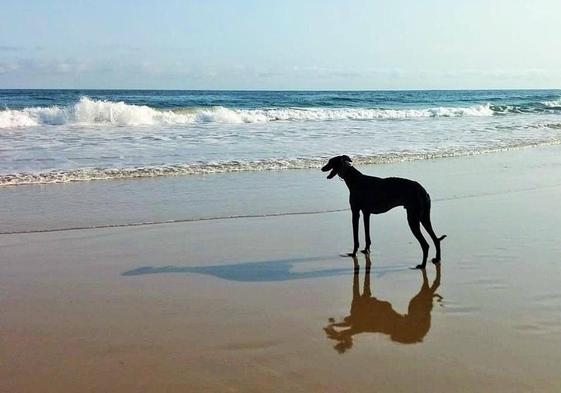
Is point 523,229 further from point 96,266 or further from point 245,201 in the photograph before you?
point 96,266

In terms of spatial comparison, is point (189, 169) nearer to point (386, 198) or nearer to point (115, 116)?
point (386, 198)

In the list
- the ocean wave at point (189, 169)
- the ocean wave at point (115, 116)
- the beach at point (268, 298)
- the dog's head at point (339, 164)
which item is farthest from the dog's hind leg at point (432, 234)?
the ocean wave at point (115, 116)

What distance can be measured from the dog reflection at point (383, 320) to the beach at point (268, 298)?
20 millimetres

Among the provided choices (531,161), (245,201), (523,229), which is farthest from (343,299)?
(531,161)

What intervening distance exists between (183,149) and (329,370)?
1210cm

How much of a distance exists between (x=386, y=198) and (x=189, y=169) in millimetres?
6291

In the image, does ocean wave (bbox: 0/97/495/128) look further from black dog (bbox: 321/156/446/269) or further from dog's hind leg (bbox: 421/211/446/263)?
dog's hind leg (bbox: 421/211/446/263)

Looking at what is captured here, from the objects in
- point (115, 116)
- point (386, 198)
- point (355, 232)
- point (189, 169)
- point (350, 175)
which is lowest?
point (189, 169)

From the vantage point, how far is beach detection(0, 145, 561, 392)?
3424mm

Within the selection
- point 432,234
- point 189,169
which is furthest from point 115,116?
point 432,234

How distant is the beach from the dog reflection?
0.8 inches

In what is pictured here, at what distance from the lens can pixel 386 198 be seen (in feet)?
20.0

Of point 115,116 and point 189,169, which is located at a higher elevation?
point 115,116

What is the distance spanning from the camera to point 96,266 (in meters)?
5.70
